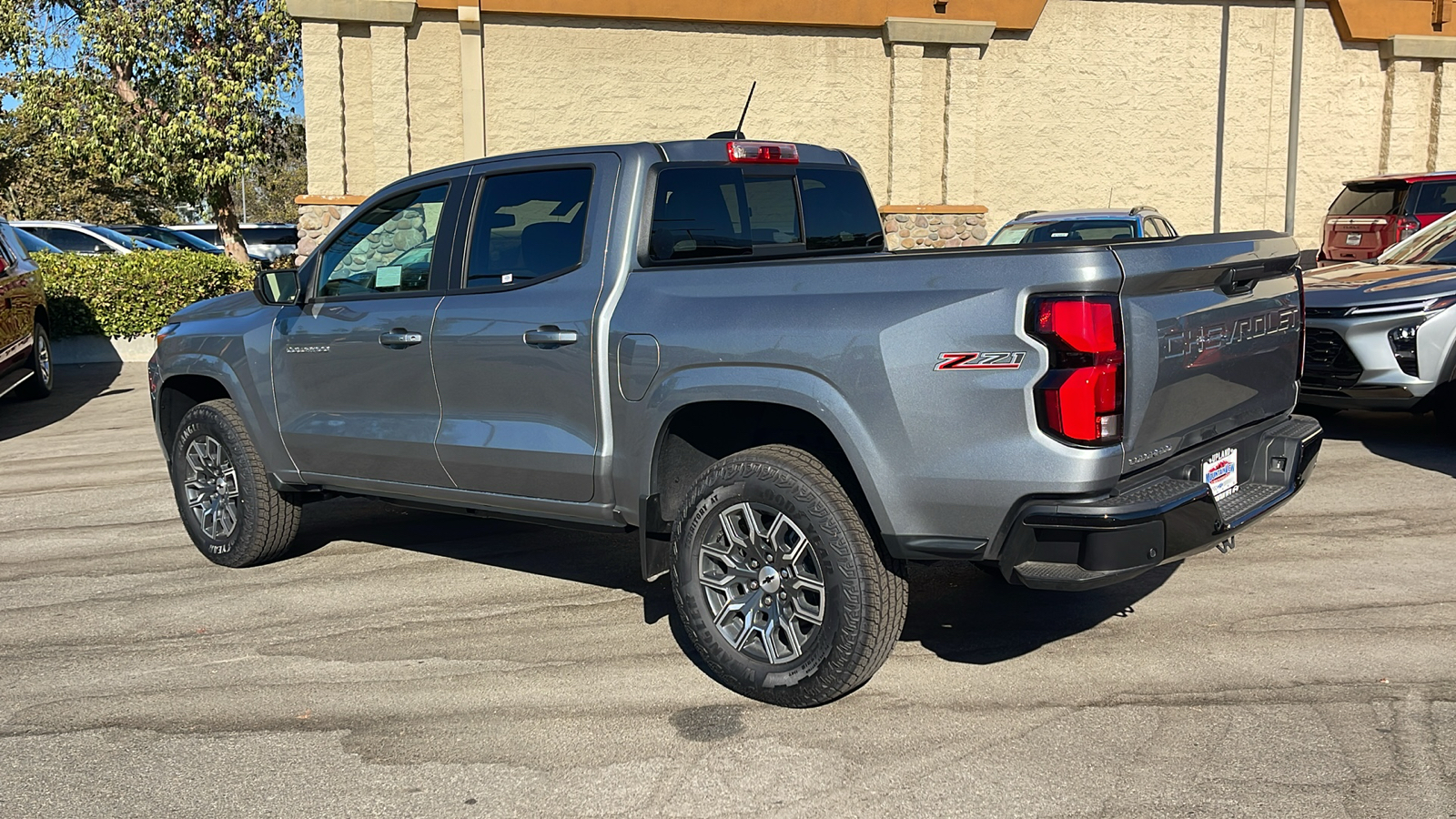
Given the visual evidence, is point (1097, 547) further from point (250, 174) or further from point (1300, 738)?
point (250, 174)

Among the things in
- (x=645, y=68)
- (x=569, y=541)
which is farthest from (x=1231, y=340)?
(x=645, y=68)

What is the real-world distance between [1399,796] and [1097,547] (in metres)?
1.06

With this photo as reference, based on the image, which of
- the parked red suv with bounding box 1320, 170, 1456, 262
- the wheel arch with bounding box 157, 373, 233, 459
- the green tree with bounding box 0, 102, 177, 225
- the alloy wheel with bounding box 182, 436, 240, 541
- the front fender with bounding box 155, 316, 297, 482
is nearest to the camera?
the front fender with bounding box 155, 316, 297, 482

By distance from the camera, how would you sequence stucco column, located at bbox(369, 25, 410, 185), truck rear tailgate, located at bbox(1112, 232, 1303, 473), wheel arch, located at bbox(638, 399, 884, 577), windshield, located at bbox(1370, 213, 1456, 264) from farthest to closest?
stucco column, located at bbox(369, 25, 410, 185) → windshield, located at bbox(1370, 213, 1456, 264) → wheel arch, located at bbox(638, 399, 884, 577) → truck rear tailgate, located at bbox(1112, 232, 1303, 473)

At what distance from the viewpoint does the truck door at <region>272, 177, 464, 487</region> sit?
17.4ft

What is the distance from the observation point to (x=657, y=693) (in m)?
4.50

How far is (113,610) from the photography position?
18.6ft

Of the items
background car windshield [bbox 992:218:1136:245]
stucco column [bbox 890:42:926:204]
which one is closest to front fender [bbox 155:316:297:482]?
background car windshield [bbox 992:218:1136:245]

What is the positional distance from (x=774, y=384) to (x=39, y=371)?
35.4 ft

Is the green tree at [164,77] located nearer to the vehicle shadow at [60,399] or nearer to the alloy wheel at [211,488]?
the vehicle shadow at [60,399]

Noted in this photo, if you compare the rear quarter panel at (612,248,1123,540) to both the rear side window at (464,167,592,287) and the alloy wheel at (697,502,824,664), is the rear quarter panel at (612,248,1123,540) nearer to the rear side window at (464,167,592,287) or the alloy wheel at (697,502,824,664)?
the alloy wheel at (697,502,824,664)

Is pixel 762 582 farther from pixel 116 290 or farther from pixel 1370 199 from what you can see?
pixel 1370 199

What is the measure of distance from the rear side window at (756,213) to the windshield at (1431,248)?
5.69 m

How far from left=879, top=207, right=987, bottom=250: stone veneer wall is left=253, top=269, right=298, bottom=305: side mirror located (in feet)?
51.7
